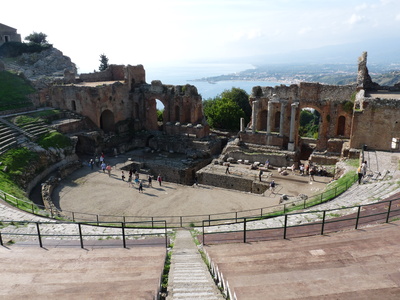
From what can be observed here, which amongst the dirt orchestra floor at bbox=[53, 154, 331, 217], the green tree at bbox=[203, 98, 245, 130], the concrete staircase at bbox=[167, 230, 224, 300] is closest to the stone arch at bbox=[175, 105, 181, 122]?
the green tree at bbox=[203, 98, 245, 130]

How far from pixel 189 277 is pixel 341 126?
2291cm

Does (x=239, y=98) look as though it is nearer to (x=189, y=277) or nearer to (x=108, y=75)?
(x=108, y=75)

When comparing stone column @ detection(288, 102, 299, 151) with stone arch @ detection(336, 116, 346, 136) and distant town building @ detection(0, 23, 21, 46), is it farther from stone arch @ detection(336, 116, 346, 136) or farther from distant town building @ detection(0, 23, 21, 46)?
distant town building @ detection(0, 23, 21, 46)

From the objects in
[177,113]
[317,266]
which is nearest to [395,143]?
[317,266]

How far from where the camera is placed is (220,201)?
20.3 meters

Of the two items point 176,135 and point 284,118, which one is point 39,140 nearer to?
point 176,135

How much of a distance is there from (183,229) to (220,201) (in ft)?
21.0

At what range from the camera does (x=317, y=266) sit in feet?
28.4

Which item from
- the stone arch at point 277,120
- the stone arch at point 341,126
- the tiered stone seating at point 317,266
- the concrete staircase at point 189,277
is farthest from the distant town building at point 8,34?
the tiered stone seating at point 317,266

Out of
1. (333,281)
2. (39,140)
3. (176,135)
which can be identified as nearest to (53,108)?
(39,140)

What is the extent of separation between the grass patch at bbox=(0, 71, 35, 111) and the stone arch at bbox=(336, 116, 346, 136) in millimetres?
28844

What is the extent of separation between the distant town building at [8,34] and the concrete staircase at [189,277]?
5420cm

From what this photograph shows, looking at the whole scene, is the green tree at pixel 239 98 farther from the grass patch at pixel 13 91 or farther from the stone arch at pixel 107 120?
the grass patch at pixel 13 91

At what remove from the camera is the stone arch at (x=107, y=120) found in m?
33.9
